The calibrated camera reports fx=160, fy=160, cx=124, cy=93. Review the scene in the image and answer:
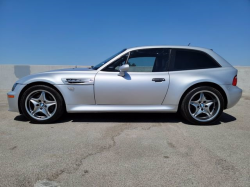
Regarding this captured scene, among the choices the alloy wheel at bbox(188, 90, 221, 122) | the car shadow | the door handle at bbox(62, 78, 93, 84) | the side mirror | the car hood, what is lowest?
the car shadow

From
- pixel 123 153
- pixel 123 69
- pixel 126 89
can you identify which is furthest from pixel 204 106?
pixel 123 153

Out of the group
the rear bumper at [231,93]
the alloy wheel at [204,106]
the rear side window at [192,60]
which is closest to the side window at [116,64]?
the rear side window at [192,60]

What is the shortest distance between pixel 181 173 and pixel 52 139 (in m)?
1.76

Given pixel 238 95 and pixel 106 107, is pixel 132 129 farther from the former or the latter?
pixel 238 95

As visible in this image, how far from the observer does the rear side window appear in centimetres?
306

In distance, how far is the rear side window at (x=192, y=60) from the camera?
3.06 metres

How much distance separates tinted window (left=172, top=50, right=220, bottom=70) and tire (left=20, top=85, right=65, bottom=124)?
2282 millimetres

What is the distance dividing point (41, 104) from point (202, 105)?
302 cm

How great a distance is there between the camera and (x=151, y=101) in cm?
295

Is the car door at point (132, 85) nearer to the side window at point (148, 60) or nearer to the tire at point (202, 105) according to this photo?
the side window at point (148, 60)

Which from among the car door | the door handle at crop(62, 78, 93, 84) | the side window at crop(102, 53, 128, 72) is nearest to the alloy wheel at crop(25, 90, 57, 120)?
the door handle at crop(62, 78, 93, 84)

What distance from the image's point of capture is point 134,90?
2.88 m

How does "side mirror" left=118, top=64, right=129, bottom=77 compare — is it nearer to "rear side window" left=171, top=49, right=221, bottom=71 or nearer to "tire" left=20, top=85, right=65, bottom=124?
"rear side window" left=171, top=49, right=221, bottom=71

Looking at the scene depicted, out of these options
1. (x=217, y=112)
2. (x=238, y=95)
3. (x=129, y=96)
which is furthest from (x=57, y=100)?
(x=238, y=95)
